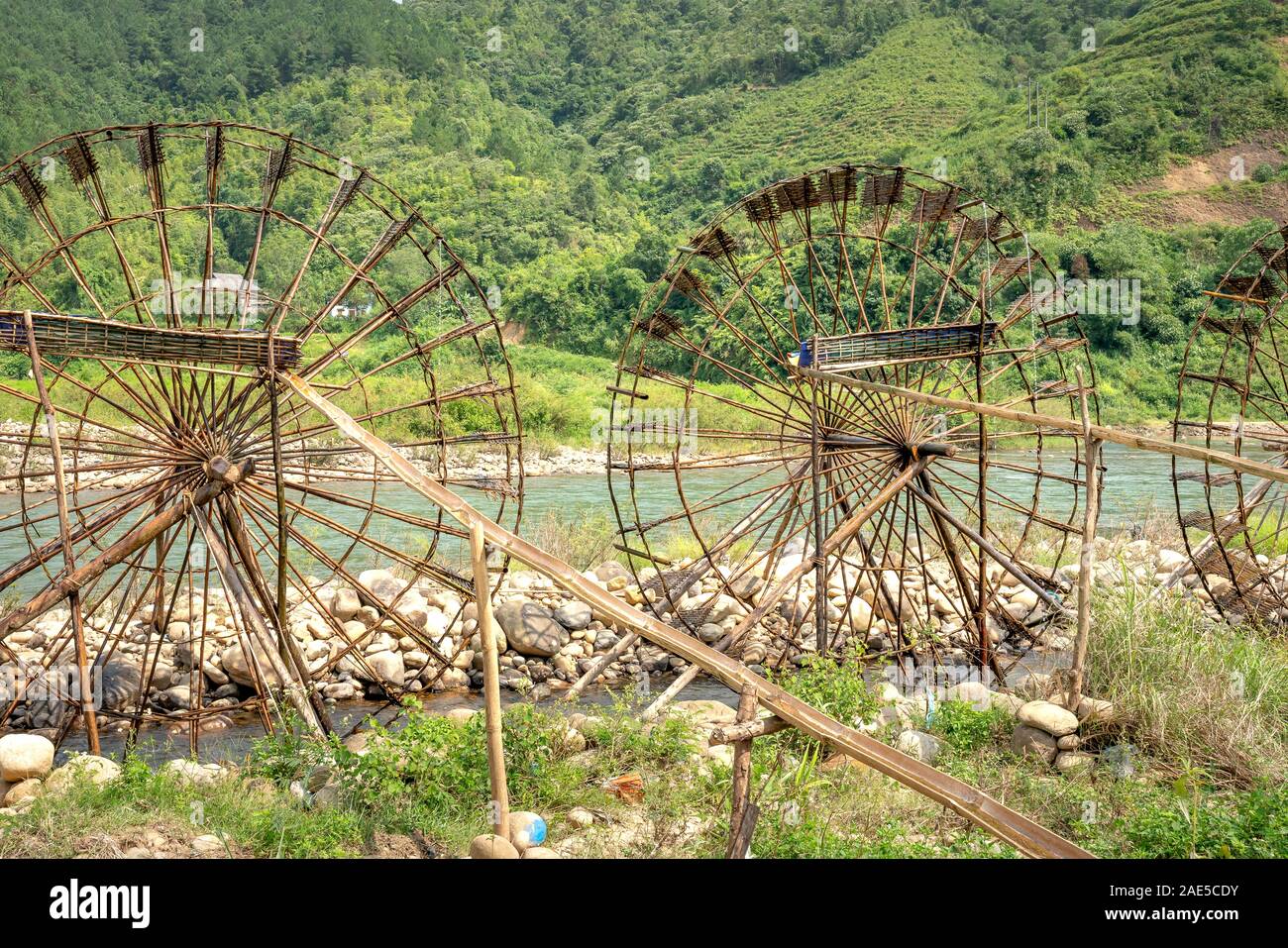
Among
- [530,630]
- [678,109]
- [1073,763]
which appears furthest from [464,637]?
[678,109]

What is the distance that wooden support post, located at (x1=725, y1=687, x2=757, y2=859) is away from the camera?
5348 mm

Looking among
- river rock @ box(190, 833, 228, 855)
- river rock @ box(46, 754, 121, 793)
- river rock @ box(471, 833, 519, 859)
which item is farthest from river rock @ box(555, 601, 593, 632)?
river rock @ box(471, 833, 519, 859)

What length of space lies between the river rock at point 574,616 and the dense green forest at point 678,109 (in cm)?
2010

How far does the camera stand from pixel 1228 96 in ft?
172

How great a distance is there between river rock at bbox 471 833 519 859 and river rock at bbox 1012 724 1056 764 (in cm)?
398

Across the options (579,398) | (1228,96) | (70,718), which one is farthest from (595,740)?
(1228,96)

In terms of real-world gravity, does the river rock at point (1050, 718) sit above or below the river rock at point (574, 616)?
above

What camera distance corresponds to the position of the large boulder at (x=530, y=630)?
12773mm

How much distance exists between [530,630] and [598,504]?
10.6 metres

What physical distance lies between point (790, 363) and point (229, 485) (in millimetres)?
4834

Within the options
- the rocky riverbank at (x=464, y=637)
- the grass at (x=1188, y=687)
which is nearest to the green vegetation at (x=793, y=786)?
the grass at (x=1188, y=687)

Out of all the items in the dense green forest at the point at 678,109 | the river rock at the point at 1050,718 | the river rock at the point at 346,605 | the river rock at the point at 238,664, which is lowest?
the river rock at the point at 238,664

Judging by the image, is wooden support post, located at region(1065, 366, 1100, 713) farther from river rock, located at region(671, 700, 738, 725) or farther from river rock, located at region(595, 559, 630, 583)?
river rock, located at region(595, 559, 630, 583)

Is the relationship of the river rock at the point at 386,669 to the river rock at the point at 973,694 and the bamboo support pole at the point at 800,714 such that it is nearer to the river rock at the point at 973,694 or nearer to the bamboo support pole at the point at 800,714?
the river rock at the point at 973,694
